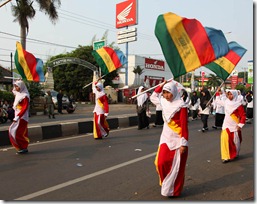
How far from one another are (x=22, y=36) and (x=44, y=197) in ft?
59.3

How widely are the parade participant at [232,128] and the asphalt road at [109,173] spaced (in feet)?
0.76

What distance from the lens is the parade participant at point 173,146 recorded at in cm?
434

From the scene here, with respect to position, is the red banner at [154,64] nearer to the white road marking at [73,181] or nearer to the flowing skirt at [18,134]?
the flowing skirt at [18,134]

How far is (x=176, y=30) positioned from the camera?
518 cm

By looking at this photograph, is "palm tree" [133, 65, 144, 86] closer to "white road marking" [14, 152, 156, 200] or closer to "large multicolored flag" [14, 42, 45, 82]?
"large multicolored flag" [14, 42, 45, 82]

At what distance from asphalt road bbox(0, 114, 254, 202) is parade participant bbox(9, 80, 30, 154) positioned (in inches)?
10.1

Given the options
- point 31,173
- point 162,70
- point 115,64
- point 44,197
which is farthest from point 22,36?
point 162,70

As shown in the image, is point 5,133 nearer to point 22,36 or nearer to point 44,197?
point 44,197

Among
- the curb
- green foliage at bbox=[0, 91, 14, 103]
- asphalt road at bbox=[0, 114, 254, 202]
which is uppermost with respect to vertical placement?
green foliage at bbox=[0, 91, 14, 103]

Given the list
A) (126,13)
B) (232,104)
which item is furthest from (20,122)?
(126,13)

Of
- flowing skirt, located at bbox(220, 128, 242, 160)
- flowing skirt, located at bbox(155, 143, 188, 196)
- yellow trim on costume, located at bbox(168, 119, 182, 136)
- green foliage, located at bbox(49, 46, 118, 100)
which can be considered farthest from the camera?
green foliage, located at bbox(49, 46, 118, 100)

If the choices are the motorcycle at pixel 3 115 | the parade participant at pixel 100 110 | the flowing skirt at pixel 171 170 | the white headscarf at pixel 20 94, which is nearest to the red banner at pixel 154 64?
the motorcycle at pixel 3 115

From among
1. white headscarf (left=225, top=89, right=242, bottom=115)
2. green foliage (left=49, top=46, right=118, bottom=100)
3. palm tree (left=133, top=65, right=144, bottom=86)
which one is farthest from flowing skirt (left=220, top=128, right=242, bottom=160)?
palm tree (left=133, top=65, right=144, bottom=86)

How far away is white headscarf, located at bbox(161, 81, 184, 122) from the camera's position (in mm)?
4494
